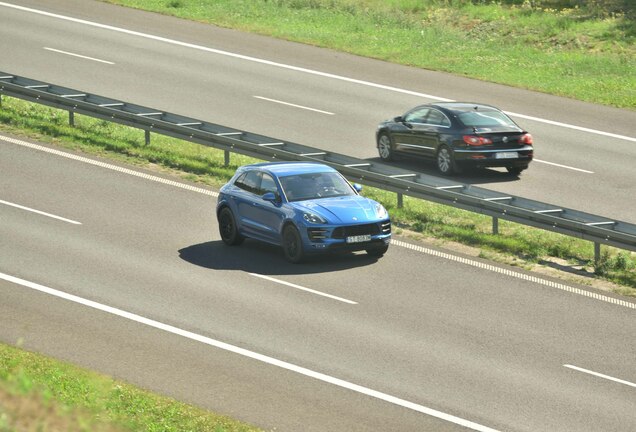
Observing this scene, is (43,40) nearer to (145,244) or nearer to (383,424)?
(145,244)

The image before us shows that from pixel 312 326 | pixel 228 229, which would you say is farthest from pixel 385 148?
pixel 312 326

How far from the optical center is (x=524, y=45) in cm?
4228

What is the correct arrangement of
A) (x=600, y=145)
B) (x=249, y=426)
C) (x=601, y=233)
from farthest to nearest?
(x=600, y=145)
(x=601, y=233)
(x=249, y=426)

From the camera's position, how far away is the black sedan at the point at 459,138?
94.2 feet

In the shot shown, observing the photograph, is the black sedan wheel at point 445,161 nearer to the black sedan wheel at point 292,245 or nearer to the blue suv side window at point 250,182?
the blue suv side window at point 250,182

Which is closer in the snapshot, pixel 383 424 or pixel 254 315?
pixel 383 424

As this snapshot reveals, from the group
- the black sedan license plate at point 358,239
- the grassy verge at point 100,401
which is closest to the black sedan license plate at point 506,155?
the black sedan license plate at point 358,239

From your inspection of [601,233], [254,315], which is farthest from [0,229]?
[601,233]

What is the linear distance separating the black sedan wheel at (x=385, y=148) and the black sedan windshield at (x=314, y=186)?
7.44 meters

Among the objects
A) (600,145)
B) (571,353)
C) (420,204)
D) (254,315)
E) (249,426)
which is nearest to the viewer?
(249,426)

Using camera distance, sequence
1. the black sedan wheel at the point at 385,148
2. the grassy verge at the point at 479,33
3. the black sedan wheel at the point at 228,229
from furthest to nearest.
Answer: the grassy verge at the point at 479,33
the black sedan wheel at the point at 385,148
the black sedan wheel at the point at 228,229

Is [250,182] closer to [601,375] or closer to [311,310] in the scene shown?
[311,310]

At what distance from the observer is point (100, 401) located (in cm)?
1433

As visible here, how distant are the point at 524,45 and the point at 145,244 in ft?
73.4
